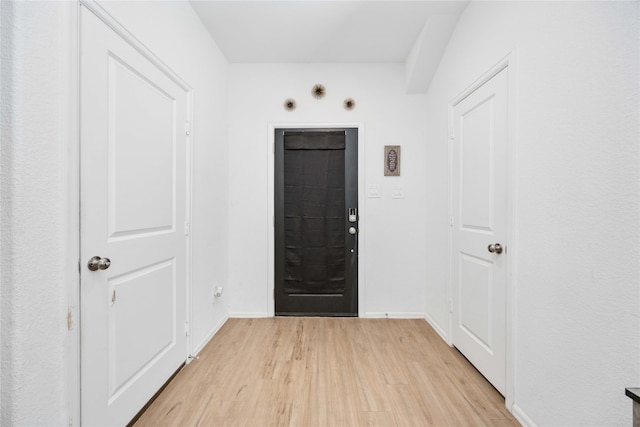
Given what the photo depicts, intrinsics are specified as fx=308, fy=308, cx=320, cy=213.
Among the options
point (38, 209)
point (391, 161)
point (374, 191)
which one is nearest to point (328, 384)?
point (38, 209)

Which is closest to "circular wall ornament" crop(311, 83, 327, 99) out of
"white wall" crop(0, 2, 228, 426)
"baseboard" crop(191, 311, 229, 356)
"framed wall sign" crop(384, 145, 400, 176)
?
"framed wall sign" crop(384, 145, 400, 176)

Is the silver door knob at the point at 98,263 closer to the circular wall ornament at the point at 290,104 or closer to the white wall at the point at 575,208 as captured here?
the white wall at the point at 575,208

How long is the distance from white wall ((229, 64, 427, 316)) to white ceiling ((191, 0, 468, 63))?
0.19 metres

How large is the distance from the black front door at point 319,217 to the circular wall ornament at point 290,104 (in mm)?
223

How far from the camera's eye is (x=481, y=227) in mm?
2088

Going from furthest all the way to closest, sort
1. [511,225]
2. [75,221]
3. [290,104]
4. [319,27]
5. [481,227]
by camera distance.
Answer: [290,104], [319,27], [481,227], [511,225], [75,221]

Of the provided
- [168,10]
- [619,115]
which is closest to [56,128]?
[168,10]

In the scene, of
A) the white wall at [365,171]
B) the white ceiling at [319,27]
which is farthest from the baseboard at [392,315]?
the white ceiling at [319,27]

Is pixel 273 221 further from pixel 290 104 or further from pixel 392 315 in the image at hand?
pixel 392 315

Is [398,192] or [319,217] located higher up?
[398,192]

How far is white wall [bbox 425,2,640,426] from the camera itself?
1.09m

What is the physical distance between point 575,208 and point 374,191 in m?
1.94

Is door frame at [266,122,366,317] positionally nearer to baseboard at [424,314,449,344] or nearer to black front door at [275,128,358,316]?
black front door at [275,128,358,316]

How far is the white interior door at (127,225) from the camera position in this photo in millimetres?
1303
